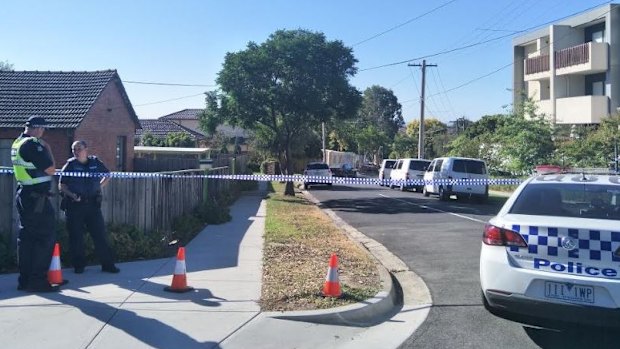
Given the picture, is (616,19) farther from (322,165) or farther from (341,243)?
(341,243)

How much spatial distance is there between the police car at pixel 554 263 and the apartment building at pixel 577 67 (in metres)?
26.6

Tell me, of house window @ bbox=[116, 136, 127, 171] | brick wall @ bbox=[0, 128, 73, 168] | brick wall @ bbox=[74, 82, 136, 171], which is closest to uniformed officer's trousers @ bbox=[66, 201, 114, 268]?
brick wall @ bbox=[0, 128, 73, 168]

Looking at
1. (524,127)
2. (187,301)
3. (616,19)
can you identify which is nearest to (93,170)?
(187,301)

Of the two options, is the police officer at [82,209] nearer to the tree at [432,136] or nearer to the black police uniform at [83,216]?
the black police uniform at [83,216]

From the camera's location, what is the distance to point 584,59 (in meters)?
32.7

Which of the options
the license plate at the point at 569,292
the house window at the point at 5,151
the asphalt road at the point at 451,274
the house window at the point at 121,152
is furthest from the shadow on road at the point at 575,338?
the house window at the point at 121,152

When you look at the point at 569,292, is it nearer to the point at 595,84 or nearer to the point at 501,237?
the point at 501,237

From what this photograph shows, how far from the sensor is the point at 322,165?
35.4 meters

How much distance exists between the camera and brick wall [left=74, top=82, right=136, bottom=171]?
23406mm

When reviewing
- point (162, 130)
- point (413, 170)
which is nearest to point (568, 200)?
point (413, 170)

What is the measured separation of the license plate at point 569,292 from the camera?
504 centimetres

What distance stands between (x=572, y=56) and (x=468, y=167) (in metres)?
14.8

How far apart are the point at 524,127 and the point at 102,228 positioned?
24.4 m

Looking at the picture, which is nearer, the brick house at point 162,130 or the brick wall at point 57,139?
the brick wall at point 57,139
